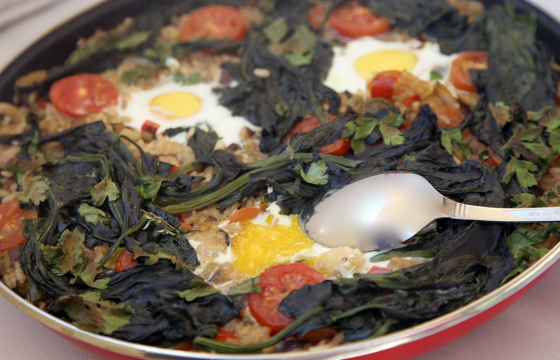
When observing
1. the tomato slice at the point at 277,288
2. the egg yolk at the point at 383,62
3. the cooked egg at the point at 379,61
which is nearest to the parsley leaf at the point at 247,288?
the tomato slice at the point at 277,288

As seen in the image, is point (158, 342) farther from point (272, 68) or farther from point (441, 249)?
point (272, 68)

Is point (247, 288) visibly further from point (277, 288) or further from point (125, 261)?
point (125, 261)

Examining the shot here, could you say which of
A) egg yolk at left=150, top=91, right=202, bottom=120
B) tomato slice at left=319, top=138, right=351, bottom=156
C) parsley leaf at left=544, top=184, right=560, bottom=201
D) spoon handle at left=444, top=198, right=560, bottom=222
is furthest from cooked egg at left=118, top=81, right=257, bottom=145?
parsley leaf at left=544, top=184, right=560, bottom=201

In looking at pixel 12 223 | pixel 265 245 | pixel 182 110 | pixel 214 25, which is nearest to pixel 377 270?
pixel 265 245

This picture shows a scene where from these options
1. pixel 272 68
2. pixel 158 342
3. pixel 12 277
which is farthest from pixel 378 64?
pixel 12 277

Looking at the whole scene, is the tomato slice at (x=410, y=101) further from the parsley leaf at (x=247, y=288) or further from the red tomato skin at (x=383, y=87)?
the parsley leaf at (x=247, y=288)

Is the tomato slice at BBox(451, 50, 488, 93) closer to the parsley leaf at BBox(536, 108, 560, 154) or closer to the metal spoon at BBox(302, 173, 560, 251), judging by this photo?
the parsley leaf at BBox(536, 108, 560, 154)

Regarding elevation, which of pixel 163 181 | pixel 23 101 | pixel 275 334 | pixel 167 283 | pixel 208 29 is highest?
pixel 208 29
